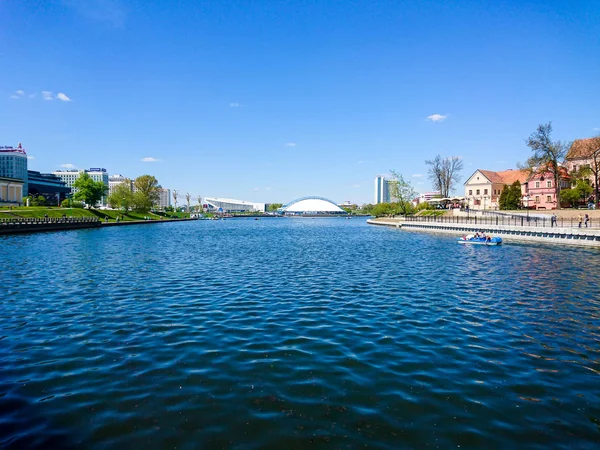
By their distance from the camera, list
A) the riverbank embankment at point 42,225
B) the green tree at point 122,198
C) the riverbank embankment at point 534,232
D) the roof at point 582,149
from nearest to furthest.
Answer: the riverbank embankment at point 534,232, the riverbank embankment at point 42,225, the roof at point 582,149, the green tree at point 122,198

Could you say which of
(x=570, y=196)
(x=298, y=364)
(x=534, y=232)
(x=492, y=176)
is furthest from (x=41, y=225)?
(x=492, y=176)

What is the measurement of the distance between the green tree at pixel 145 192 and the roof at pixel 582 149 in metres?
139

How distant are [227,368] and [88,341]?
5721 millimetres

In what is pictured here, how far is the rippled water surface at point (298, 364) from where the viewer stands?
299 inches

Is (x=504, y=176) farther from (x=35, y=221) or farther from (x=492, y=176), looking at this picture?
(x=35, y=221)

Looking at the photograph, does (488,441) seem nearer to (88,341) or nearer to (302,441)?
(302,441)

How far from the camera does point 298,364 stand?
10953mm

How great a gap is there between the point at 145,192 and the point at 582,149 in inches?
5955

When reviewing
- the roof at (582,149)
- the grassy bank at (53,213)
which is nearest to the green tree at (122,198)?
the grassy bank at (53,213)

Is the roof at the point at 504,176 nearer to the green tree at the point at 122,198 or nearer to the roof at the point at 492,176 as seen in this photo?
the roof at the point at 492,176

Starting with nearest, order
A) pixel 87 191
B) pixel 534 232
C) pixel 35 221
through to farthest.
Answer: pixel 534 232 < pixel 35 221 < pixel 87 191

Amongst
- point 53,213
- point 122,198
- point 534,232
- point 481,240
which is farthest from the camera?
point 122,198

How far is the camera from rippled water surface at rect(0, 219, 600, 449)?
7.60m

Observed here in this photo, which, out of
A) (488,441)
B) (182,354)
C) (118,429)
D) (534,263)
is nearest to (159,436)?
(118,429)
